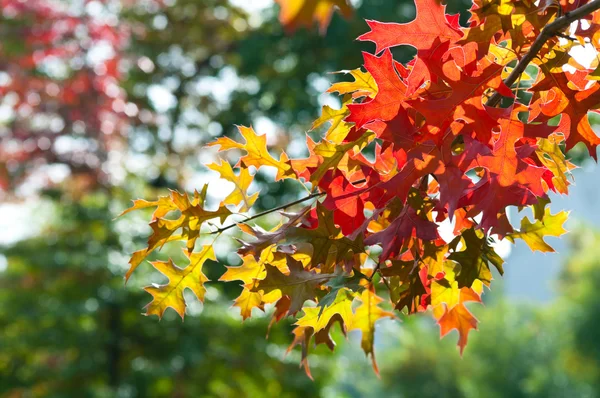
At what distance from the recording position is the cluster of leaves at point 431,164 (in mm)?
1267

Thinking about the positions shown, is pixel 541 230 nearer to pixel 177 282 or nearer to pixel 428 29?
pixel 428 29

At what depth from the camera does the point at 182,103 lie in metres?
10.3

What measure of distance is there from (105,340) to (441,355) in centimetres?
1864

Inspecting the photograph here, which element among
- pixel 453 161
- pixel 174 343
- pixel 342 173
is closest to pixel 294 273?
pixel 342 173

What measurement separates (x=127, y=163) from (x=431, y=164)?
9124 mm

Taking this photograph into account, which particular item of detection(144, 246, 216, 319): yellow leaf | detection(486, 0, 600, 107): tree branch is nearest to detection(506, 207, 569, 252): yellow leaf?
→ detection(486, 0, 600, 107): tree branch

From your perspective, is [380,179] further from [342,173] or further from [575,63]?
[575,63]

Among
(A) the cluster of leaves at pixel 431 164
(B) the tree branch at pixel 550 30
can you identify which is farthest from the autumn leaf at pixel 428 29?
(B) the tree branch at pixel 550 30

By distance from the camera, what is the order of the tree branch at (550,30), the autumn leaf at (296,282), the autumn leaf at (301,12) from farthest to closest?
the autumn leaf at (296,282) → the tree branch at (550,30) → the autumn leaf at (301,12)

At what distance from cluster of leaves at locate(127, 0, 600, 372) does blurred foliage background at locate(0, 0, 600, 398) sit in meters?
5.16

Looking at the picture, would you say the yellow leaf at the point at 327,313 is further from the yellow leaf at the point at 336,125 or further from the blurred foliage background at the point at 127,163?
the blurred foliage background at the point at 127,163

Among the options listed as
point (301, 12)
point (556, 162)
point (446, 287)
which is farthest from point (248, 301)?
point (301, 12)

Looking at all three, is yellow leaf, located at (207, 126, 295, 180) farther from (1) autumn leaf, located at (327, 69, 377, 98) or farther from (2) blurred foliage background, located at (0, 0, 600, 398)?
(2) blurred foliage background, located at (0, 0, 600, 398)

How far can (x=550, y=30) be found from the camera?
4.18 ft
